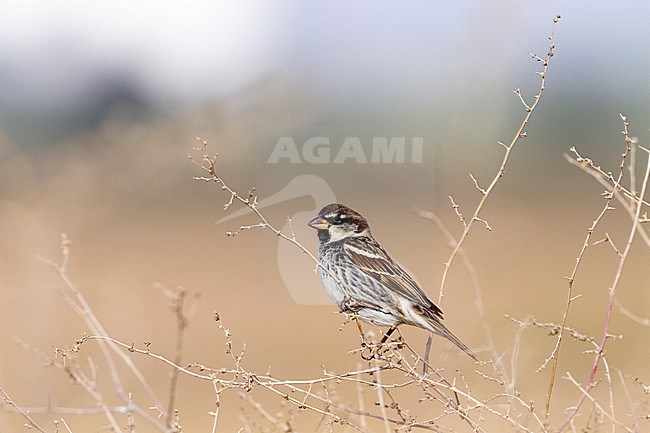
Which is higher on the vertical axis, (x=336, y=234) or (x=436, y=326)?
(x=336, y=234)

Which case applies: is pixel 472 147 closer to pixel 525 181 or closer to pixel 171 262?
pixel 525 181

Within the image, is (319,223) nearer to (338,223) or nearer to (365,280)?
(338,223)

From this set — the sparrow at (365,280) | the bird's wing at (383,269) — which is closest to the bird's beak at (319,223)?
the sparrow at (365,280)

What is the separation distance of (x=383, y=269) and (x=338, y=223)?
0.37 m

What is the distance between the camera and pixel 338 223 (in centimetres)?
500

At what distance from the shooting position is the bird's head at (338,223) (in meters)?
5.00

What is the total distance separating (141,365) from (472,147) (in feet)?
44.7

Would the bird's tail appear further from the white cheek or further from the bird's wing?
the white cheek

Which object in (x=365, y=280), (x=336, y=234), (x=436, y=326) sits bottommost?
(x=436, y=326)

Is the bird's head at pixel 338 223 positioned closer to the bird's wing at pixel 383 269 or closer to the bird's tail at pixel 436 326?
the bird's wing at pixel 383 269

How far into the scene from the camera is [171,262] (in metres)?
26.3

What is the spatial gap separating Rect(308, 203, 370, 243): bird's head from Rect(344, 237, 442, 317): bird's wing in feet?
0.19

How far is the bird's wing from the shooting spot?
186 inches

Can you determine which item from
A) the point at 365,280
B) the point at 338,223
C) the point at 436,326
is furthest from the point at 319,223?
the point at 436,326
